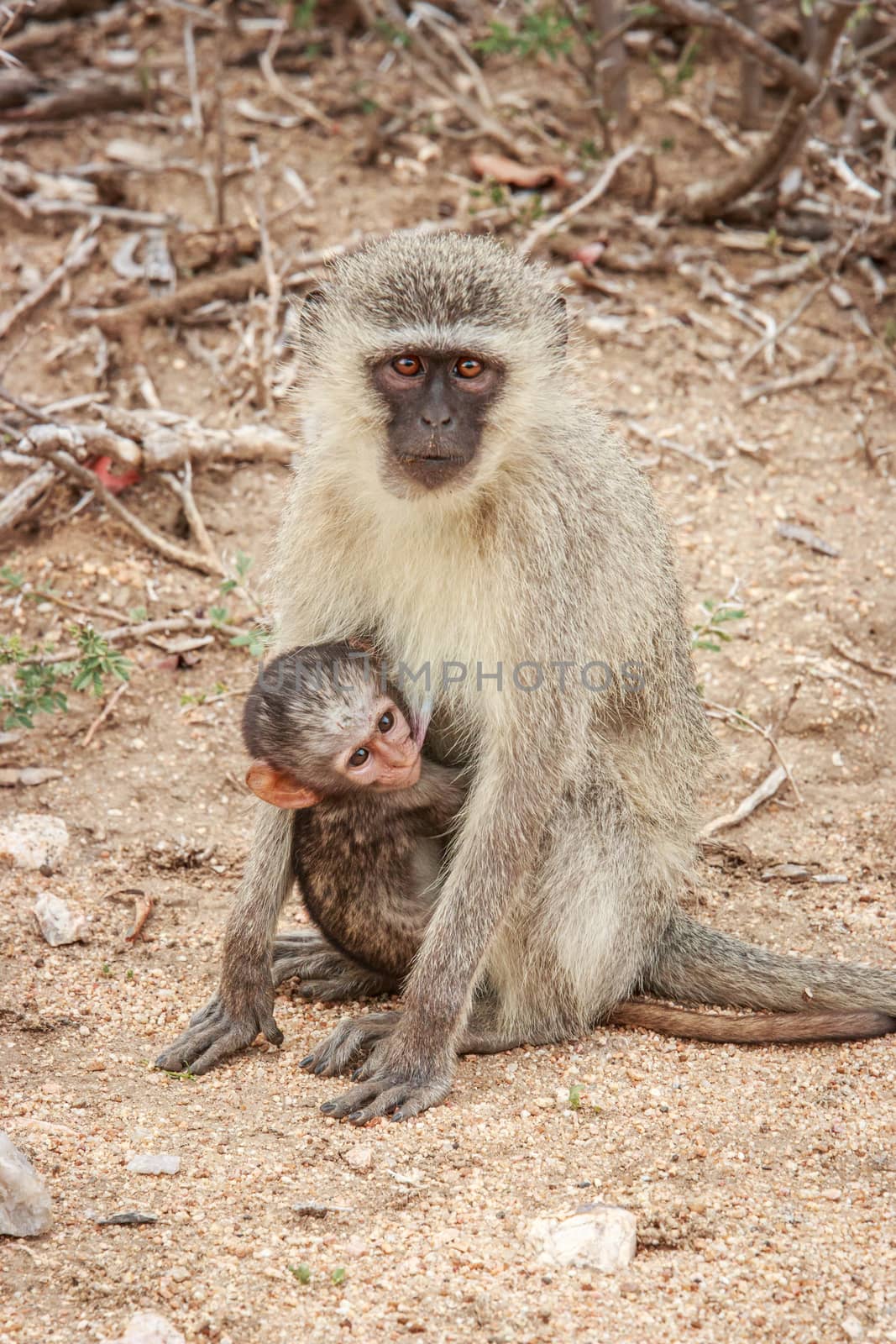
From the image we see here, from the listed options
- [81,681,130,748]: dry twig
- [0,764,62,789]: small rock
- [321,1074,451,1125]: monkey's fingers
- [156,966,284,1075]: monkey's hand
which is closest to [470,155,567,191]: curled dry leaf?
[81,681,130,748]: dry twig

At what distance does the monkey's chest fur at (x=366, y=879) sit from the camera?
4133 millimetres

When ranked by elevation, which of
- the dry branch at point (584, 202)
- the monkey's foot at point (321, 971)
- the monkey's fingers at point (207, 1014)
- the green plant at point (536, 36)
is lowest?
the monkey's foot at point (321, 971)

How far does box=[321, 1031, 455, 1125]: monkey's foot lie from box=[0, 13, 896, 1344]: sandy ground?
0.05m

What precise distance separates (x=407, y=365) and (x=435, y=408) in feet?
0.57

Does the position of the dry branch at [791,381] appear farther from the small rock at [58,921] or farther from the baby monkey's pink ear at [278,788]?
the small rock at [58,921]

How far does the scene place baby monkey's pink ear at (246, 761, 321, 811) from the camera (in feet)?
13.4

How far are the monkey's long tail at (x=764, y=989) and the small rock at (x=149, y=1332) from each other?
6.04 feet

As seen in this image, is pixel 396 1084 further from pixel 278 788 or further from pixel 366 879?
pixel 278 788

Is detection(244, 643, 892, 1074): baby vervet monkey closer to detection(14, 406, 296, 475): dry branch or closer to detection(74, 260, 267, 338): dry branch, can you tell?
detection(14, 406, 296, 475): dry branch

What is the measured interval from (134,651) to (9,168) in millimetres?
3261

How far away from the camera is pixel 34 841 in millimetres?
4961

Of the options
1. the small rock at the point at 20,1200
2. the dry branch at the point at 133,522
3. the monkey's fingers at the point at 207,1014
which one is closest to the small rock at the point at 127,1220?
the small rock at the point at 20,1200

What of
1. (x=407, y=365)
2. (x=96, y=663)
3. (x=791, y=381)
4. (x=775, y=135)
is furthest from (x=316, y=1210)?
(x=775, y=135)

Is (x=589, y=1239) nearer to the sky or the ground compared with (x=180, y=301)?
nearer to the ground
